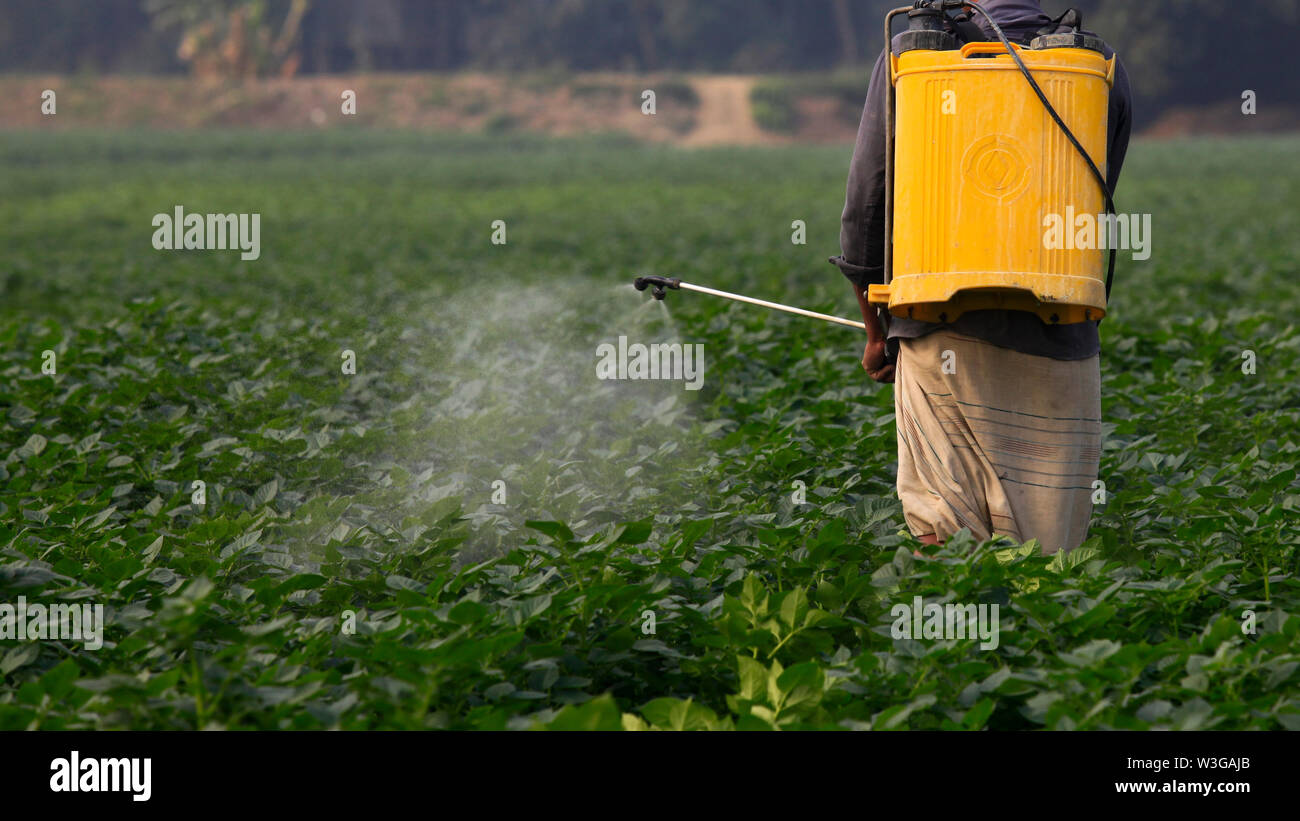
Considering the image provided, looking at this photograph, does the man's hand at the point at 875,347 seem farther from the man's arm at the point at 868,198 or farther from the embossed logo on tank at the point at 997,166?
the embossed logo on tank at the point at 997,166

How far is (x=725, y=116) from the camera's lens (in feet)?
171

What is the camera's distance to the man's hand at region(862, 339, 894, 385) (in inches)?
162

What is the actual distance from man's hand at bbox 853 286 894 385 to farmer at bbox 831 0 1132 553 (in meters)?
0.18

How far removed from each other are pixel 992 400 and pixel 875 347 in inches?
17.8

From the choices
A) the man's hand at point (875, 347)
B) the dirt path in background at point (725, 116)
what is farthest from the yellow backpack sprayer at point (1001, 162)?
the dirt path in background at point (725, 116)

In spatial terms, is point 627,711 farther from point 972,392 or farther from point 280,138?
point 280,138

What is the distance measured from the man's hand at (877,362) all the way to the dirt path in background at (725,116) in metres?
45.9

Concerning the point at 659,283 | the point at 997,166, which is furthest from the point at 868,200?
the point at 659,283

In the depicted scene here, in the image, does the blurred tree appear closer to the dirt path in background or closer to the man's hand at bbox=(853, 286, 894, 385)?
the dirt path in background

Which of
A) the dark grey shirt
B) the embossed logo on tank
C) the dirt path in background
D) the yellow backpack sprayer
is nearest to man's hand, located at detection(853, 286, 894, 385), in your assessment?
the dark grey shirt

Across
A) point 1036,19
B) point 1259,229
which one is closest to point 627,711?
point 1036,19

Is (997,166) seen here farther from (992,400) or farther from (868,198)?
(992,400)

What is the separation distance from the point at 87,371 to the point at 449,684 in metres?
4.58

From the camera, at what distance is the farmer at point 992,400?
12.3 ft
